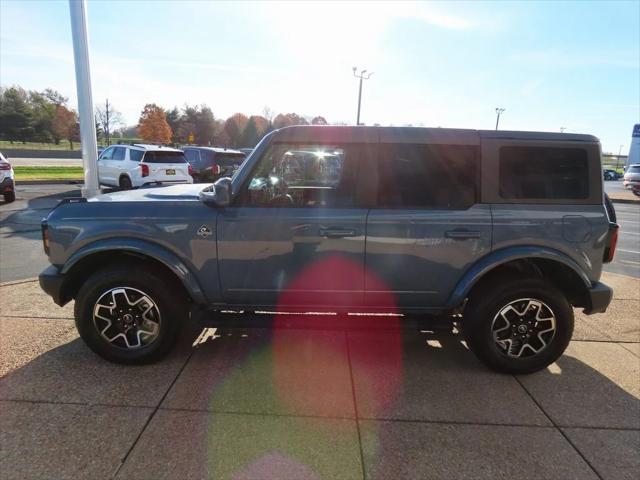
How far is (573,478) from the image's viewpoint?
7.75 ft

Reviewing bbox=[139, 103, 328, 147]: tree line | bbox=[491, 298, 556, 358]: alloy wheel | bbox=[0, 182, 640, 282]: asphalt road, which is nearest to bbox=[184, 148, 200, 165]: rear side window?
bbox=[0, 182, 640, 282]: asphalt road

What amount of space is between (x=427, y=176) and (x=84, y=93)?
543cm

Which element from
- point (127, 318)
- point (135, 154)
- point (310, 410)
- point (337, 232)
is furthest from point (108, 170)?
point (310, 410)

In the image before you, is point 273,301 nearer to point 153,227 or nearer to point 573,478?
point 153,227

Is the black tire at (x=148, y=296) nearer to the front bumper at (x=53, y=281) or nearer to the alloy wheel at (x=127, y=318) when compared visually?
the alloy wheel at (x=127, y=318)

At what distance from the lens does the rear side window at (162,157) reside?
14.3 metres

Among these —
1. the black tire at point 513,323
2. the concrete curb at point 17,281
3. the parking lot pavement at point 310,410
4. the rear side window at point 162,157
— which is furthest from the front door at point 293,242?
the rear side window at point 162,157

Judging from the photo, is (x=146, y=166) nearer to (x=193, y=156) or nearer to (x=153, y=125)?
(x=193, y=156)

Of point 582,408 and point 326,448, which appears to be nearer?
point 326,448

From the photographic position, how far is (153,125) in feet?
207

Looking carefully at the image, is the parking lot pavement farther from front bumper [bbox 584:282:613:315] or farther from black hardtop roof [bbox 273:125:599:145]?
black hardtop roof [bbox 273:125:599:145]

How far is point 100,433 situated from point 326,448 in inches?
53.5

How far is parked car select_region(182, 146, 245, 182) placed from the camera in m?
17.7

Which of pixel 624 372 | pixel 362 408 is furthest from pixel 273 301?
pixel 624 372
